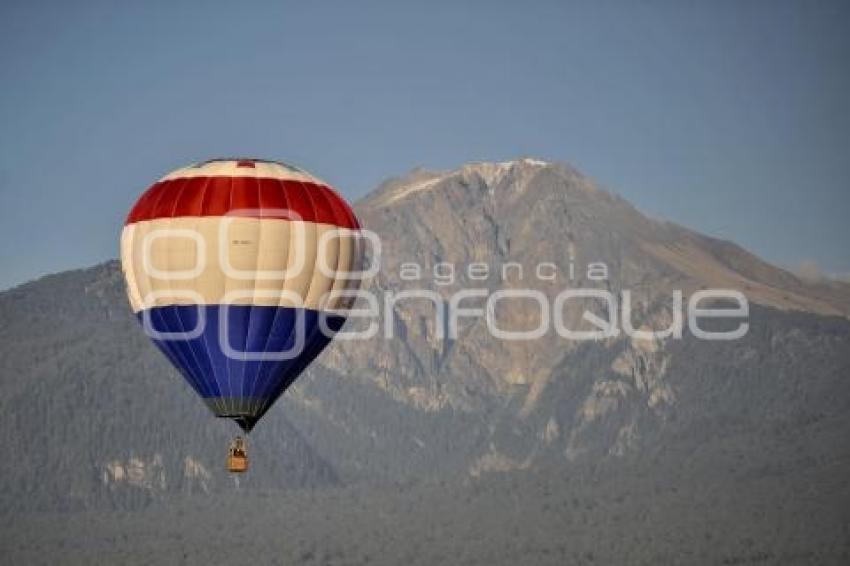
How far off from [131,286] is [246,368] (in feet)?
38.4

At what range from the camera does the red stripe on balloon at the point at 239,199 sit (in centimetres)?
14125

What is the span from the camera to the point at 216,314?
141 m

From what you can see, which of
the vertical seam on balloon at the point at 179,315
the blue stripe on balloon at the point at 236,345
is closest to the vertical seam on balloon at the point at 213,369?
the blue stripe on balloon at the point at 236,345

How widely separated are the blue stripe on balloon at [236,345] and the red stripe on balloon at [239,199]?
5.64m

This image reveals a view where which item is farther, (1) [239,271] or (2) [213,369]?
(1) [239,271]

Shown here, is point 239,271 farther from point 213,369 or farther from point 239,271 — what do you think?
point 213,369

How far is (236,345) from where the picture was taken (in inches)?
5512

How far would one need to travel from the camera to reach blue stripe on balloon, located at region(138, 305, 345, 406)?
140 meters

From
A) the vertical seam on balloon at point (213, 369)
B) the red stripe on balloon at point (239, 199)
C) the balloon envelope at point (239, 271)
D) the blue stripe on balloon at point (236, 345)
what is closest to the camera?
the blue stripe on balloon at point (236, 345)

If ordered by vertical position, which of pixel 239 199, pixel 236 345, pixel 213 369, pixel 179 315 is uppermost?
pixel 239 199

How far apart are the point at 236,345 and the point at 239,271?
441 cm

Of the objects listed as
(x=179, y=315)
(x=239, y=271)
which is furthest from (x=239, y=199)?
(x=179, y=315)

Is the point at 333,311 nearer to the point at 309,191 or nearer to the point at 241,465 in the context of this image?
the point at 309,191

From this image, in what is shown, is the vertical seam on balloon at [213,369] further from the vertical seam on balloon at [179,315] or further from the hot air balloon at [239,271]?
the vertical seam on balloon at [179,315]
